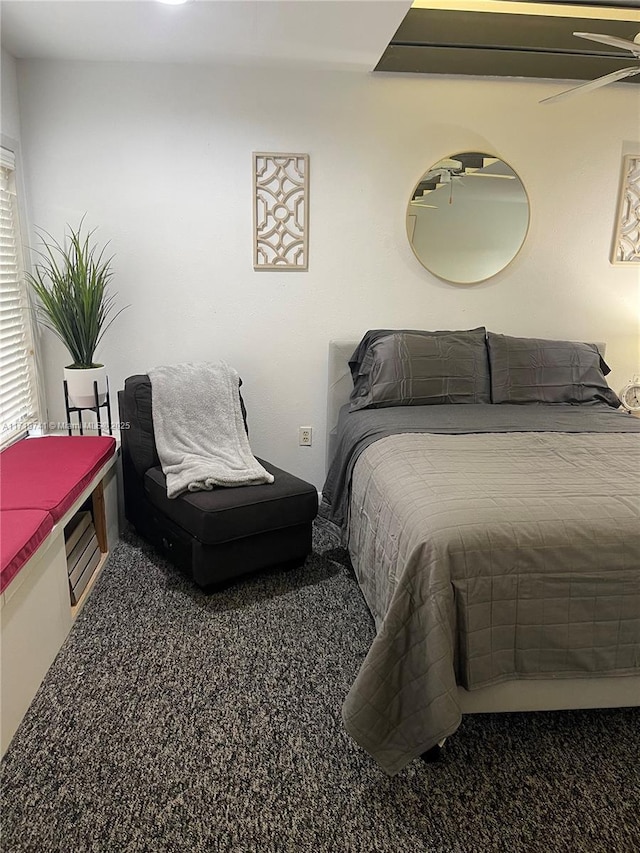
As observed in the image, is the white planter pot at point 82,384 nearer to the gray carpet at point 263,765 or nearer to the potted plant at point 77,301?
the potted plant at point 77,301

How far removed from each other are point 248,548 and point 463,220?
220 centimetres

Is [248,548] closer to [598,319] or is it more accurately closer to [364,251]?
[364,251]

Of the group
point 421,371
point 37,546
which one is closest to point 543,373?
point 421,371

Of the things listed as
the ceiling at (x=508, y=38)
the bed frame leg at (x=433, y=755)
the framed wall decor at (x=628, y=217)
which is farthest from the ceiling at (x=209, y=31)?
the bed frame leg at (x=433, y=755)

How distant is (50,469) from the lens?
7.88 ft

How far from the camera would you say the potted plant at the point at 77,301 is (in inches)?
113

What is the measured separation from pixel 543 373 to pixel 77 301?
2453 millimetres

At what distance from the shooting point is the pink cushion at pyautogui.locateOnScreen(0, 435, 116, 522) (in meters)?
2.09

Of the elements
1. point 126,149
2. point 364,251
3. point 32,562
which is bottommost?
point 32,562

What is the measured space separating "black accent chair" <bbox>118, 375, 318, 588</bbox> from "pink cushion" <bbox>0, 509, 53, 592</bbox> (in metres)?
0.64

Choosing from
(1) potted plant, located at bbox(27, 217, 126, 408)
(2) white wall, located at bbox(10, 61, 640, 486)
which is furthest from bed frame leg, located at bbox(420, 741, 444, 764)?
(1) potted plant, located at bbox(27, 217, 126, 408)

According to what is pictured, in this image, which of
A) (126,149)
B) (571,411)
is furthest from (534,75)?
(126,149)

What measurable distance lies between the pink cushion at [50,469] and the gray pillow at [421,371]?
4.39 ft

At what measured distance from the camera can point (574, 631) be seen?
1.71 meters
